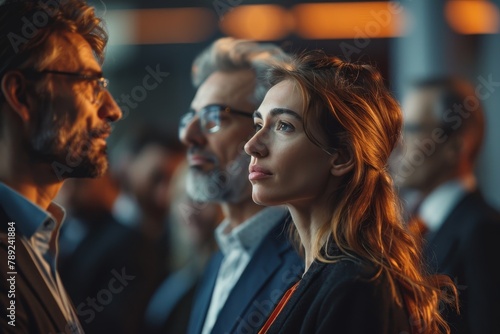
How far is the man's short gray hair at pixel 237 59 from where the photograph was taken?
10.2 ft

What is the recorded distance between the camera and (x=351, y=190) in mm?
2082

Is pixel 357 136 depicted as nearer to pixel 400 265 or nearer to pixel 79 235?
pixel 400 265

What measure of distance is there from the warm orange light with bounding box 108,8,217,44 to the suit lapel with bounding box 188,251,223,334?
5.23 meters

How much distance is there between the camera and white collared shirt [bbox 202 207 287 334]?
294 centimetres

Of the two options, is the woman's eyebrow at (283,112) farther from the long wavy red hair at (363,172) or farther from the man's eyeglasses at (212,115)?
the man's eyeglasses at (212,115)

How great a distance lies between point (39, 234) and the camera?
2357mm

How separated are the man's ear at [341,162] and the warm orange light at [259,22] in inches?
233

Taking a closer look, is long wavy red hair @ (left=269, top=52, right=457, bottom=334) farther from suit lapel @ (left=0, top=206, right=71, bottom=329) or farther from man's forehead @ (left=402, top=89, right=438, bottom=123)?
man's forehead @ (left=402, top=89, right=438, bottom=123)

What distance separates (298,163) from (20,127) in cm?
84

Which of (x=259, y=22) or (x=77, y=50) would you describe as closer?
(x=77, y=50)

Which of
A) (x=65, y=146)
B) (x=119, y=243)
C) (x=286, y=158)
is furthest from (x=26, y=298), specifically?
(x=119, y=243)

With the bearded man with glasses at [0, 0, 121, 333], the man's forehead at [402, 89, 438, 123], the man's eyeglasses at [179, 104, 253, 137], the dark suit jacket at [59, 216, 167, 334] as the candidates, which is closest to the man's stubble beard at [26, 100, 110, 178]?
the bearded man with glasses at [0, 0, 121, 333]

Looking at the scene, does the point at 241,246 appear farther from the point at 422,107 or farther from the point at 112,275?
the point at 422,107

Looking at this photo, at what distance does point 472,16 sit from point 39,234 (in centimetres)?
661
